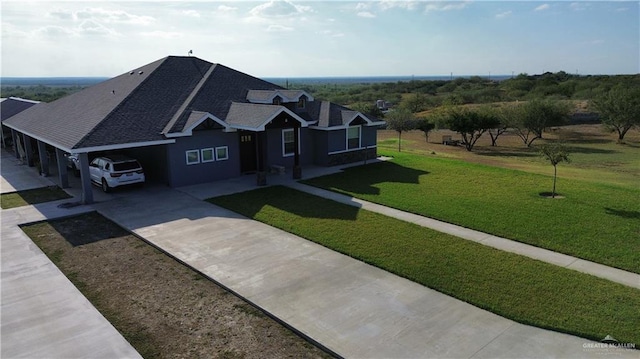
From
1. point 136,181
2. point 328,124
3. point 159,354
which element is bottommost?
point 159,354

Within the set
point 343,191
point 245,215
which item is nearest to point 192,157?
point 245,215

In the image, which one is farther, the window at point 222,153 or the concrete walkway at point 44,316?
the window at point 222,153

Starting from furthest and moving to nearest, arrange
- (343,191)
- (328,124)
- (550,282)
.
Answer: (328,124) < (343,191) < (550,282)

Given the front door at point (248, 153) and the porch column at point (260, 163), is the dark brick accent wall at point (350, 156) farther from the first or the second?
the porch column at point (260, 163)

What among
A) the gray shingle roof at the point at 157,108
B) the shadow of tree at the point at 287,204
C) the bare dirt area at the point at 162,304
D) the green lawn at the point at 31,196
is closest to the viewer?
the bare dirt area at the point at 162,304

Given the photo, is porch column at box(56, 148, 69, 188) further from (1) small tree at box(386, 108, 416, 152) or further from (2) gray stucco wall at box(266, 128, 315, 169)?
(1) small tree at box(386, 108, 416, 152)

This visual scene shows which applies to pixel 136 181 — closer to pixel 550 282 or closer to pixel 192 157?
pixel 192 157

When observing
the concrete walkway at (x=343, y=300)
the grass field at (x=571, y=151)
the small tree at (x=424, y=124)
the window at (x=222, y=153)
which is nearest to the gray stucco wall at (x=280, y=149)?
the window at (x=222, y=153)
